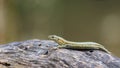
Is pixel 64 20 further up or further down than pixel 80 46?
further up

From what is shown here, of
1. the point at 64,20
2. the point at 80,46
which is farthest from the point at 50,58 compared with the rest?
the point at 64,20

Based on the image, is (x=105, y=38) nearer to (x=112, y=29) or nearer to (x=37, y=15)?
(x=112, y=29)

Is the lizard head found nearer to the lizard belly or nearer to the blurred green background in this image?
the lizard belly

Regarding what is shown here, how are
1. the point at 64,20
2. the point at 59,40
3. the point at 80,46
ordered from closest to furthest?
the point at 80,46 → the point at 59,40 → the point at 64,20

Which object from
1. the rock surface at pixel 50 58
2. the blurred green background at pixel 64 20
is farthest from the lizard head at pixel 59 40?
the blurred green background at pixel 64 20

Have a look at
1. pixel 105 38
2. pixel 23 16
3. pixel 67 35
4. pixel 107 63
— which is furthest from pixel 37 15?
pixel 107 63

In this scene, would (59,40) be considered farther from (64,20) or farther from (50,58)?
(64,20)

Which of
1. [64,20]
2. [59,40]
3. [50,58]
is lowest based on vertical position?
[50,58]

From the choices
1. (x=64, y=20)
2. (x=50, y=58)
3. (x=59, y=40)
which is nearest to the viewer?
(x=50, y=58)
